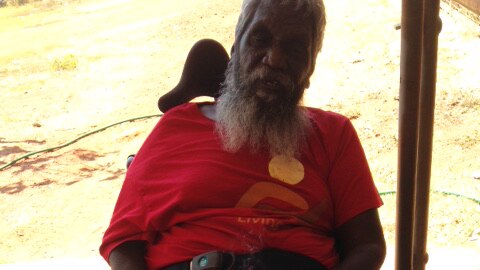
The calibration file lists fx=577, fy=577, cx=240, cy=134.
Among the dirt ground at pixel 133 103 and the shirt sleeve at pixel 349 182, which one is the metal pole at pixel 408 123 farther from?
the dirt ground at pixel 133 103

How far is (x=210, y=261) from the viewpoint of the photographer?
1.74 m

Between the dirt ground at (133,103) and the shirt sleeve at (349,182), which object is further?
the dirt ground at (133,103)

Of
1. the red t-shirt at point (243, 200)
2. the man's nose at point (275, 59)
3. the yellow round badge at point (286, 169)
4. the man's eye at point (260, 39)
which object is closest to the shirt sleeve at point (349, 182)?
the red t-shirt at point (243, 200)

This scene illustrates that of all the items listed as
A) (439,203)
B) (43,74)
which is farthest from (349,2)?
(439,203)

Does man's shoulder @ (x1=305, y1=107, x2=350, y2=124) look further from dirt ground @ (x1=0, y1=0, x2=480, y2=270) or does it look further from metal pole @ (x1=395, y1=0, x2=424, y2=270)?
dirt ground @ (x1=0, y1=0, x2=480, y2=270)

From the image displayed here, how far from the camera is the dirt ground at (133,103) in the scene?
15.5ft

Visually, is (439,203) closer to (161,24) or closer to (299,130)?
(299,130)

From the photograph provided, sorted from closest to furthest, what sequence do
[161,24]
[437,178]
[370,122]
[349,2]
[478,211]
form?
[478,211] < [437,178] < [370,122] < [349,2] < [161,24]

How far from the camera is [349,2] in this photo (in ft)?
31.0

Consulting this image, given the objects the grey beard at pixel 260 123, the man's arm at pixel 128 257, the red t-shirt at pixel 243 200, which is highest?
the grey beard at pixel 260 123

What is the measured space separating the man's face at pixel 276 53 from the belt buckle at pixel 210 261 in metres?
0.55

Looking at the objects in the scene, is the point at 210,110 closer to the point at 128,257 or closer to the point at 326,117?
the point at 326,117

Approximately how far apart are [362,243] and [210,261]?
20.0 inches

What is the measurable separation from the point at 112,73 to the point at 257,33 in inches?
272
